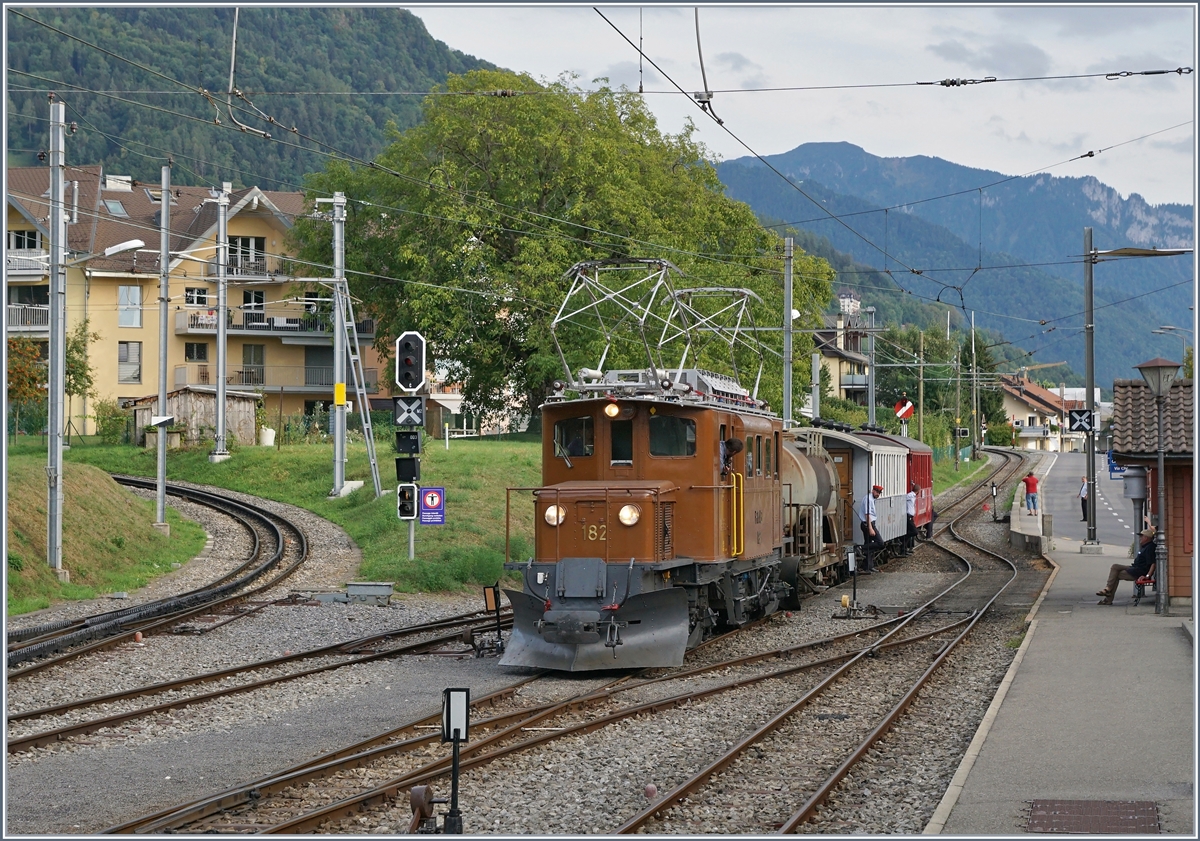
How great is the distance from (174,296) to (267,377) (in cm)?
1016

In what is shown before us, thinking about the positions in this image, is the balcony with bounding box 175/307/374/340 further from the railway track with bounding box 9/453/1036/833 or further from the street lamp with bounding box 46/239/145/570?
the railway track with bounding box 9/453/1036/833

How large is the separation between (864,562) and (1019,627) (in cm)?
1082

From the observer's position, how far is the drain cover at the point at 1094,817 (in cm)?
882

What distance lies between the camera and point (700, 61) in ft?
55.7

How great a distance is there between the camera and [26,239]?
56.6 metres

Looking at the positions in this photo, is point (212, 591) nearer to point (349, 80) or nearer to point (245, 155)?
point (245, 155)

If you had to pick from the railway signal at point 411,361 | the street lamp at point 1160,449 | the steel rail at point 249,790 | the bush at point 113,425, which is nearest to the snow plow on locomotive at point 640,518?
the steel rail at point 249,790

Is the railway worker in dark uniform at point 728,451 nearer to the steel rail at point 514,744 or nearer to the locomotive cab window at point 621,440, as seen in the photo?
the locomotive cab window at point 621,440

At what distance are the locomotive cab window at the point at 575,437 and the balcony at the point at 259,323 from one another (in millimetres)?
45875

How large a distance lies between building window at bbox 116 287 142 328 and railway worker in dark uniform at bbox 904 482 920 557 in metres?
A: 38.3

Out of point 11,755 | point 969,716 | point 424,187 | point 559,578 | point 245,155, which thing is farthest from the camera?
point 245,155

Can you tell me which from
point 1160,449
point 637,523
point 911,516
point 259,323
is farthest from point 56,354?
point 259,323

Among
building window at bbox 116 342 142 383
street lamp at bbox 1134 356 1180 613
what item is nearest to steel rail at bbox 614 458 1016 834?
street lamp at bbox 1134 356 1180 613

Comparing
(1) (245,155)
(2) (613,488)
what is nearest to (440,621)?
(2) (613,488)
